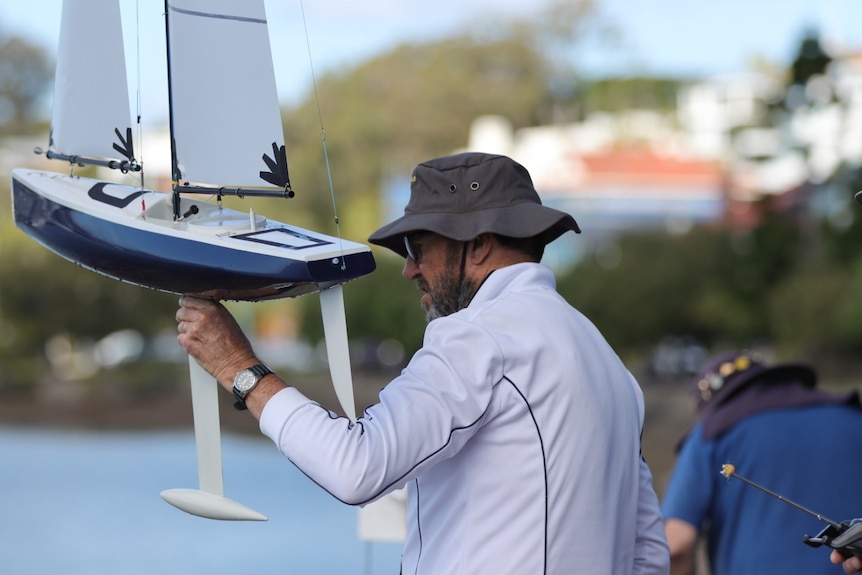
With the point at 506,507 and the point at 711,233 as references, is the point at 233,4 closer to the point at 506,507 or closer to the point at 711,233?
the point at 506,507

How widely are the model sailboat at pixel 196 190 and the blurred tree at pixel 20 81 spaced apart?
4967cm

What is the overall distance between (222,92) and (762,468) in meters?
1.82

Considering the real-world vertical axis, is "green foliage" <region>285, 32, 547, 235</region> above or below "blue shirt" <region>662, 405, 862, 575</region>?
above

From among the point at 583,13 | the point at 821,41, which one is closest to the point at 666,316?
the point at 821,41

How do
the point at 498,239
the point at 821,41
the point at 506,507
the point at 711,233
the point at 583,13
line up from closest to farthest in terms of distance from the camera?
the point at 506,507
the point at 498,239
the point at 821,41
the point at 711,233
the point at 583,13

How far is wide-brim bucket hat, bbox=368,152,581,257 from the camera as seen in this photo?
2.09 metres

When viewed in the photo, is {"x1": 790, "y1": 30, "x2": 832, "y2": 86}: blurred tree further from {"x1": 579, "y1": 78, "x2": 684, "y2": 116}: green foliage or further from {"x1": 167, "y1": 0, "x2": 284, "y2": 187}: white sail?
{"x1": 579, "y1": 78, "x2": 684, "y2": 116}: green foliage

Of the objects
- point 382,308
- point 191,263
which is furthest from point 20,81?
point 191,263

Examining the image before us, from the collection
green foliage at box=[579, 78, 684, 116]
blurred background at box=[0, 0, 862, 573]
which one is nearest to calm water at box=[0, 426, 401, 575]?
blurred background at box=[0, 0, 862, 573]

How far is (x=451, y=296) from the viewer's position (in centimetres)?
215

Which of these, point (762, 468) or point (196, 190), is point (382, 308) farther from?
point (196, 190)

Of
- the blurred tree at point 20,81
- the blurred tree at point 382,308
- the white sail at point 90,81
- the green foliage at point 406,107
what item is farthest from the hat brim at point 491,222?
the blurred tree at point 20,81

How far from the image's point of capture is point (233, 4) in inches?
95.0

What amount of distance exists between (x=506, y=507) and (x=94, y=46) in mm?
1348
